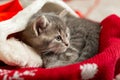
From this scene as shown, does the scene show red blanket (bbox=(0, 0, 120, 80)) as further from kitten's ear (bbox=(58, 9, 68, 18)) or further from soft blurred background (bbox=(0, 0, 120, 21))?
soft blurred background (bbox=(0, 0, 120, 21))

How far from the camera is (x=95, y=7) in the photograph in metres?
1.89

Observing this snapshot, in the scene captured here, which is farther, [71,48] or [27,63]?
[71,48]

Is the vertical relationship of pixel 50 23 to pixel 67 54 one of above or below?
above

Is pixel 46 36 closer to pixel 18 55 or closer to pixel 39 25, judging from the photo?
pixel 39 25

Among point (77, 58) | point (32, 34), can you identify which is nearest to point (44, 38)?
point (32, 34)

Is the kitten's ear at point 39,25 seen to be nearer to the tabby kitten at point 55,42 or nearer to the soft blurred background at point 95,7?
the tabby kitten at point 55,42

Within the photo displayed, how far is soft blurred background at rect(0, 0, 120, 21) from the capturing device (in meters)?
1.75

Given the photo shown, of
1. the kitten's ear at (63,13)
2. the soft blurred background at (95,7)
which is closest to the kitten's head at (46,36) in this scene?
the kitten's ear at (63,13)

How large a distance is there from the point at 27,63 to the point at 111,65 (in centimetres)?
34

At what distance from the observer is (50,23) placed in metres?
1.20

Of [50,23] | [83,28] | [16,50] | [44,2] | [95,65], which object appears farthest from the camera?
[44,2]

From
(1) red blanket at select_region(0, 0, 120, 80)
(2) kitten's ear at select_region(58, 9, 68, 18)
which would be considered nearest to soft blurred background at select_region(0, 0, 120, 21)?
(2) kitten's ear at select_region(58, 9, 68, 18)

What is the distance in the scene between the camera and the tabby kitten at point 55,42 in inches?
46.0

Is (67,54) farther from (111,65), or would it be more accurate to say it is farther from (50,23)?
(111,65)
